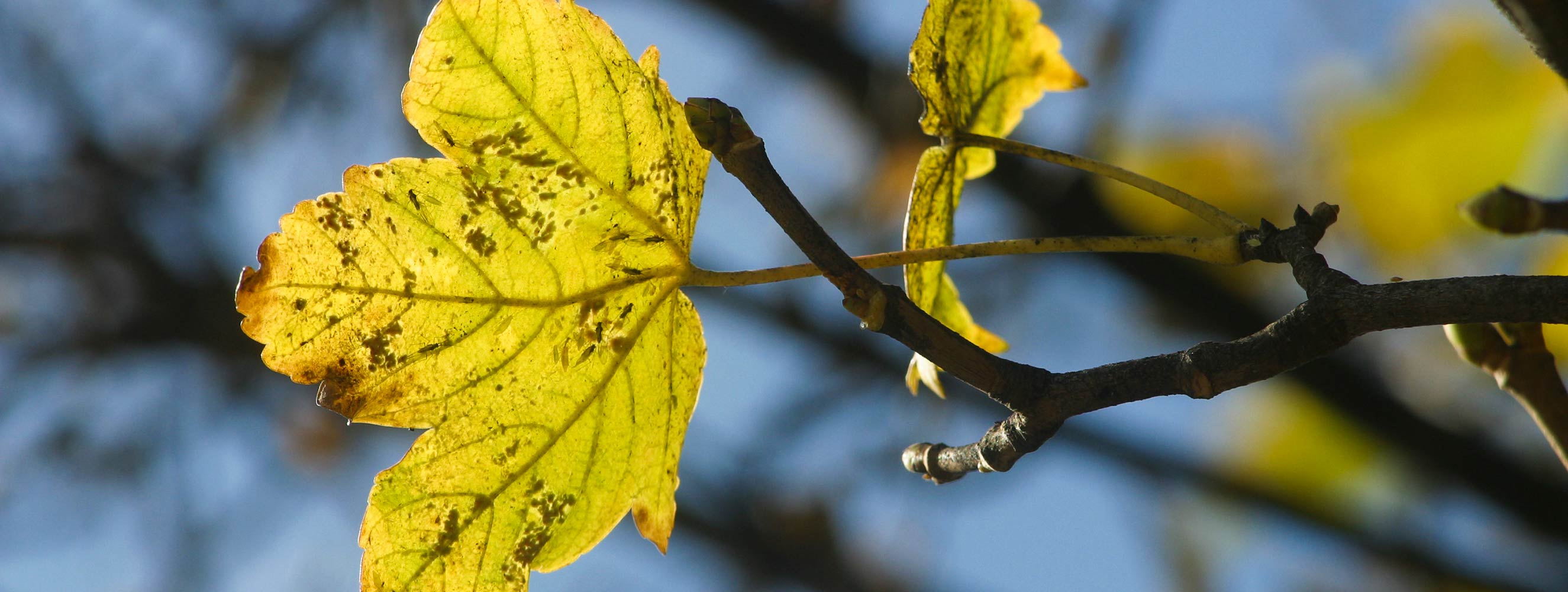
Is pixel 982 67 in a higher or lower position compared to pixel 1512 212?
higher

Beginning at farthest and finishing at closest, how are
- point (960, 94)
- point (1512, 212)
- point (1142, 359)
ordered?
point (960, 94), point (1142, 359), point (1512, 212)

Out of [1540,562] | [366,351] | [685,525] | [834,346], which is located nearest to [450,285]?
[366,351]

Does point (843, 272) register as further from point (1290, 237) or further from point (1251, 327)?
point (1251, 327)

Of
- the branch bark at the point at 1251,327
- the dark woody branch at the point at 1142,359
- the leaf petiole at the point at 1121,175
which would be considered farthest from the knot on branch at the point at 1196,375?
the branch bark at the point at 1251,327

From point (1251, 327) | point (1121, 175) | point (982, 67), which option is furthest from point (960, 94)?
point (1251, 327)

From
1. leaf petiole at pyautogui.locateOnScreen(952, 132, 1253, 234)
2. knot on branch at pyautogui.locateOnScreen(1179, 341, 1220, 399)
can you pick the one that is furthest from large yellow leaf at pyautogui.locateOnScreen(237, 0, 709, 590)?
knot on branch at pyautogui.locateOnScreen(1179, 341, 1220, 399)

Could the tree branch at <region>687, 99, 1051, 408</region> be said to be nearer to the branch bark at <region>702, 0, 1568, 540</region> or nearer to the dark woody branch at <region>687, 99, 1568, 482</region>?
the dark woody branch at <region>687, 99, 1568, 482</region>
